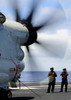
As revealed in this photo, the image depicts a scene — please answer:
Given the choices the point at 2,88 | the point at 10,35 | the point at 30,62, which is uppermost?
the point at 10,35

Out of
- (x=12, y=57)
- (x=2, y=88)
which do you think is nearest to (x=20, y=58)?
(x=12, y=57)

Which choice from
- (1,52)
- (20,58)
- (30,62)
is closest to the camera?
(1,52)

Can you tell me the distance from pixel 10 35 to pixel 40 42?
10.8ft

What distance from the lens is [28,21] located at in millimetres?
22703

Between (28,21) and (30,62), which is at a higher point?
(28,21)

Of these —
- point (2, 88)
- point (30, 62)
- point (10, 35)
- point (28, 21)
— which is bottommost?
point (2, 88)

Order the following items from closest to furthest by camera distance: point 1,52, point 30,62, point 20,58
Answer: point 1,52
point 20,58
point 30,62

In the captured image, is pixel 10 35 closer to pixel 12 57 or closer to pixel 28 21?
pixel 12 57

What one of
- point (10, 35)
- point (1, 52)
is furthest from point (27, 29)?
point (1, 52)

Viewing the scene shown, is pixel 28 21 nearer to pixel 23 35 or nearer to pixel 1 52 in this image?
pixel 23 35

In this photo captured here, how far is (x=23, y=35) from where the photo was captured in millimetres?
21484

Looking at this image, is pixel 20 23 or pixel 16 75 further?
pixel 20 23

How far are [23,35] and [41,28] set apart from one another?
1857mm

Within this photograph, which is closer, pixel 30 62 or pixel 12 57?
pixel 12 57
